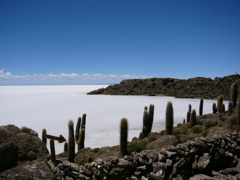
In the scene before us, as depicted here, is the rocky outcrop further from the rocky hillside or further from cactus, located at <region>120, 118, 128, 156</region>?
the rocky hillside

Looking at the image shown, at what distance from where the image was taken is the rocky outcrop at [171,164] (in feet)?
21.2

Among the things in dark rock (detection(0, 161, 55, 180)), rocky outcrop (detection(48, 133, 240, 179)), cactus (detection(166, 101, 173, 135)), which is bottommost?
rocky outcrop (detection(48, 133, 240, 179))

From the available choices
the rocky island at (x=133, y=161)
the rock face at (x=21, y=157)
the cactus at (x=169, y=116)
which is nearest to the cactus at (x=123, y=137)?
the rocky island at (x=133, y=161)

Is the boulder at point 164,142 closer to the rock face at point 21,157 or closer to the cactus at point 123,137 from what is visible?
the cactus at point 123,137

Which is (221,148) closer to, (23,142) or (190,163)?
(190,163)

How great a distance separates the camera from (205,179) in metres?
6.99

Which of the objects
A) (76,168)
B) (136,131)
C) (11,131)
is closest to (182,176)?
(76,168)

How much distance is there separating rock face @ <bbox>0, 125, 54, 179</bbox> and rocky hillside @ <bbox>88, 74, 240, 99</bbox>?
170 feet

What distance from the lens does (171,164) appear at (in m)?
7.28

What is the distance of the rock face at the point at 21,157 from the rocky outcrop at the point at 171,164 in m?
0.40

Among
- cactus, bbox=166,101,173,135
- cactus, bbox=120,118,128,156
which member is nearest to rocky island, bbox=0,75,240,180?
cactus, bbox=120,118,128,156

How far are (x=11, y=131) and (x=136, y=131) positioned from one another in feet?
45.9

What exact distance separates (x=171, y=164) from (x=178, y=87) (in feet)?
204

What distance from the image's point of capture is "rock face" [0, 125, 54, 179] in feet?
18.1
